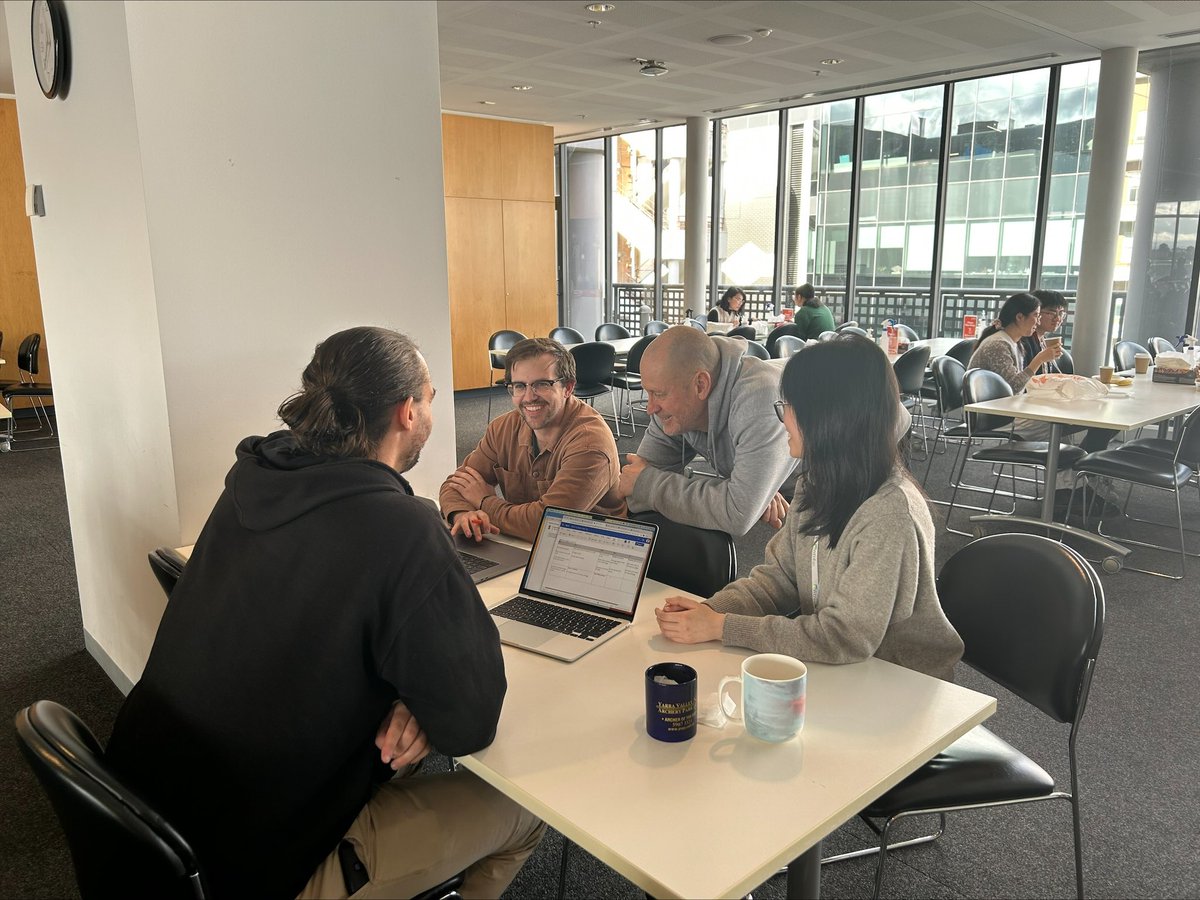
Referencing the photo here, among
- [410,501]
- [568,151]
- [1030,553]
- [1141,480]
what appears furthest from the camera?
[568,151]

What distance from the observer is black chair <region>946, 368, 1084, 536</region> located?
4.38 metres

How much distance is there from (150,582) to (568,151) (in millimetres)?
10554

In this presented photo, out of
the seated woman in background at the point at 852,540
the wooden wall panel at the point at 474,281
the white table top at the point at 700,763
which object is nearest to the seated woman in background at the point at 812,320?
the wooden wall panel at the point at 474,281

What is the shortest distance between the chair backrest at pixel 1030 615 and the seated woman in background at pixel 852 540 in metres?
0.17

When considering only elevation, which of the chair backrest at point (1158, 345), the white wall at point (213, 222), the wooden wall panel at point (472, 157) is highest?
the wooden wall panel at point (472, 157)

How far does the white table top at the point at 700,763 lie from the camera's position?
3.44 ft

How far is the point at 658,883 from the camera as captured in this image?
986 millimetres

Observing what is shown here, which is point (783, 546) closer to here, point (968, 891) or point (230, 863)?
point (968, 891)

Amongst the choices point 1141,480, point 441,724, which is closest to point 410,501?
point 441,724

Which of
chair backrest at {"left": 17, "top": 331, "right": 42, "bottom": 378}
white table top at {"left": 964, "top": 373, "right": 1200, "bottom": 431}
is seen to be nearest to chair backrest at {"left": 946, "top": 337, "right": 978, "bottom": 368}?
white table top at {"left": 964, "top": 373, "right": 1200, "bottom": 431}

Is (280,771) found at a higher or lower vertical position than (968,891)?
higher

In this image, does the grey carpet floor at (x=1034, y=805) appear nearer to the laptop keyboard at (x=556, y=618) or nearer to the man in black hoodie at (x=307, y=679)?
the man in black hoodie at (x=307, y=679)

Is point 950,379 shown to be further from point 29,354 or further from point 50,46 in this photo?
point 29,354

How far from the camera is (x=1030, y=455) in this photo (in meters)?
4.39
